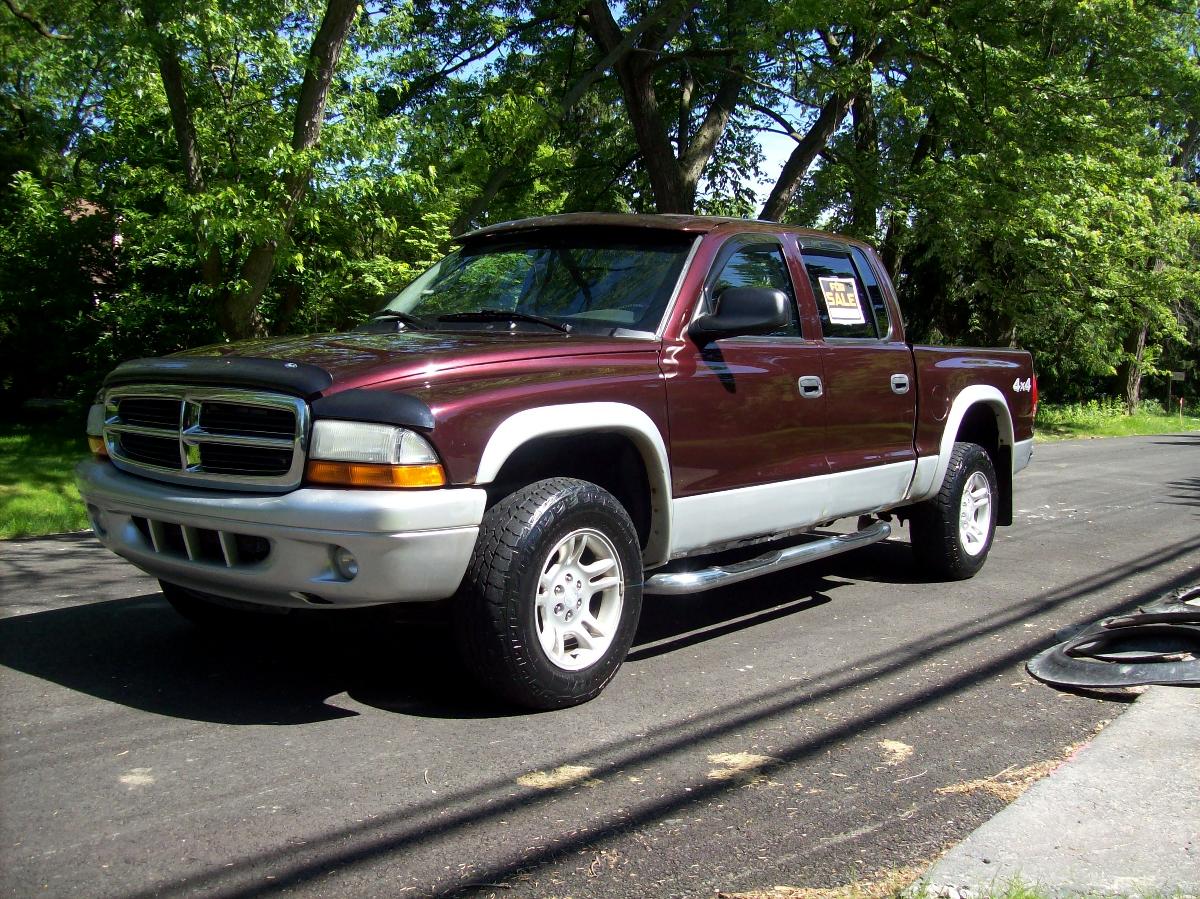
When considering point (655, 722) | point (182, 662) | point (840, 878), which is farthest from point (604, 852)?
point (182, 662)

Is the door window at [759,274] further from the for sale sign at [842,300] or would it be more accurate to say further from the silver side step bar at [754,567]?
the silver side step bar at [754,567]

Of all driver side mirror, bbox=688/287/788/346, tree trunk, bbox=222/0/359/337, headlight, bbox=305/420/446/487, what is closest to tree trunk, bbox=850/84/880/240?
tree trunk, bbox=222/0/359/337

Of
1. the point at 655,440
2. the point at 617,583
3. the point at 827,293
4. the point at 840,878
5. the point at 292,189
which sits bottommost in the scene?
the point at 840,878

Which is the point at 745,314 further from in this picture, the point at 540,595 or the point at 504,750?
the point at 504,750

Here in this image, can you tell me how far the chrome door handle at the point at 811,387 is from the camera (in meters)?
5.38

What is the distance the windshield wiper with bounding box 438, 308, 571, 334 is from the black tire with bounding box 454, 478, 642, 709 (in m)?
0.87

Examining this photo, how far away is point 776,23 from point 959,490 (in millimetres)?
8766

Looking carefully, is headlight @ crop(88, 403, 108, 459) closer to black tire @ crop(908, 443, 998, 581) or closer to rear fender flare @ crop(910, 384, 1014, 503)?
rear fender flare @ crop(910, 384, 1014, 503)

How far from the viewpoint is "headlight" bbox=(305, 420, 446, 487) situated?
3.71m

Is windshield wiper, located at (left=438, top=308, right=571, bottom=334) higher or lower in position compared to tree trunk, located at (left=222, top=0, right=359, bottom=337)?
lower

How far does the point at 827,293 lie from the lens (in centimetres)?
593

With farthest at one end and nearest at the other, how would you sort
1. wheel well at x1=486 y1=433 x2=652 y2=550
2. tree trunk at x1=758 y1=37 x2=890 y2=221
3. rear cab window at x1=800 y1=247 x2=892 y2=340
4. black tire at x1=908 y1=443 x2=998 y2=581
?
tree trunk at x1=758 y1=37 x2=890 y2=221, black tire at x1=908 y1=443 x2=998 y2=581, rear cab window at x1=800 y1=247 x2=892 y2=340, wheel well at x1=486 y1=433 x2=652 y2=550

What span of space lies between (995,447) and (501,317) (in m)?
3.98

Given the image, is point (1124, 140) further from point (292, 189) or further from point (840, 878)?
point (840, 878)
